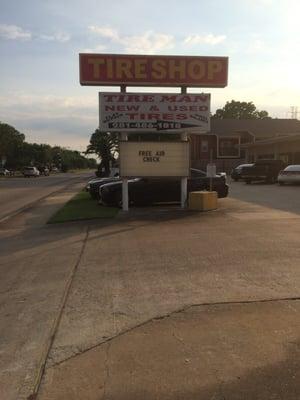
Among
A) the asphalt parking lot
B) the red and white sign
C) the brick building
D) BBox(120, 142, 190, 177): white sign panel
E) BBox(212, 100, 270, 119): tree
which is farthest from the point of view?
BBox(212, 100, 270, 119): tree

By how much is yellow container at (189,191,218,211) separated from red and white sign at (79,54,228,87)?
3.89 m

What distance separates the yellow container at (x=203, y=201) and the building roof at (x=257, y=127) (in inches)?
2023

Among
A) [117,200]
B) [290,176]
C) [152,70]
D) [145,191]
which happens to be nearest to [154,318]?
[152,70]

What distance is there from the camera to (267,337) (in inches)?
205

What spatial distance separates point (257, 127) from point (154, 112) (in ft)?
178

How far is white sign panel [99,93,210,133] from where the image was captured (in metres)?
18.3

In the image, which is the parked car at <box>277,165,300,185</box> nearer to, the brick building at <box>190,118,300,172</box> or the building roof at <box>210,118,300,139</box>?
the brick building at <box>190,118,300,172</box>

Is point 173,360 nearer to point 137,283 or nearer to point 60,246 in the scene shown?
point 137,283

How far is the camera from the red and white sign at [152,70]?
712 inches

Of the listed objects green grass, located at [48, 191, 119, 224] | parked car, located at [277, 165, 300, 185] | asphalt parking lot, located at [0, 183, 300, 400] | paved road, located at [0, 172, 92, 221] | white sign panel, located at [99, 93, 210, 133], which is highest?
white sign panel, located at [99, 93, 210, 133]

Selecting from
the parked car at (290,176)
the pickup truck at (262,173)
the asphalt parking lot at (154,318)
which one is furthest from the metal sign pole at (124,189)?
the pickup truck at (262,173)

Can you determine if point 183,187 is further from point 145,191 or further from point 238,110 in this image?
point 238,110

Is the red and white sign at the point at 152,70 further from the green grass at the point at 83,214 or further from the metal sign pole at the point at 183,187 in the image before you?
the green grass at the point at 83,214

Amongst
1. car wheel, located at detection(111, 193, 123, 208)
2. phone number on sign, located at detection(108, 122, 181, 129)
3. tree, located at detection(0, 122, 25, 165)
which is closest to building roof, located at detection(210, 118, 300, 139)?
car wheel, located at detection(111, 193, 123, 208)
